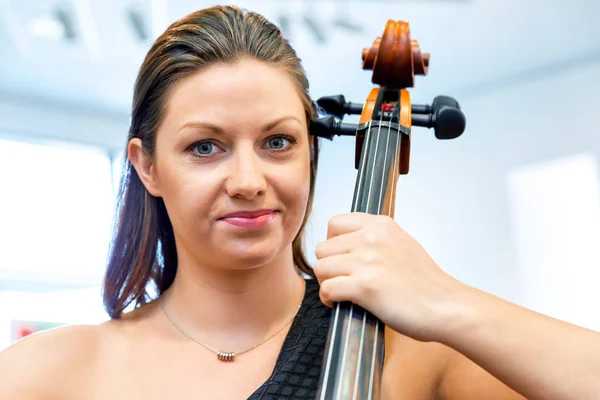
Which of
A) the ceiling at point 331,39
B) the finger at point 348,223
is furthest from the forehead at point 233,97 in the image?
the ceiling at point 331,39

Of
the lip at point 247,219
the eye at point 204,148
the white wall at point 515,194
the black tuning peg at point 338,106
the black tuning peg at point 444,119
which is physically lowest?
the lip at point 247,219

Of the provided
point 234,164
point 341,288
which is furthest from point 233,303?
point 341,288

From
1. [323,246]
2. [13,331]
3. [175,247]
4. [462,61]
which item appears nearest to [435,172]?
[462,61]

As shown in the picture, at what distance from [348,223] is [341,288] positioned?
0.30 feet

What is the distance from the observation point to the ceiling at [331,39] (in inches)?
139

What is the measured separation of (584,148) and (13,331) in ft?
11.3

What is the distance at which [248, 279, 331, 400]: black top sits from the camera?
109cm

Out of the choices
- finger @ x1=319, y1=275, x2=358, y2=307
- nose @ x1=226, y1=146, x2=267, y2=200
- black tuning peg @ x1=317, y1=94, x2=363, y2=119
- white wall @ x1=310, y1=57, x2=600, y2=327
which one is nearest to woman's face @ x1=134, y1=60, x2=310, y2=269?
nose @ x1=226, y1=146, x2=267, y2=200

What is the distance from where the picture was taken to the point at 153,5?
3557 mm

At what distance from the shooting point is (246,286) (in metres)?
1.21

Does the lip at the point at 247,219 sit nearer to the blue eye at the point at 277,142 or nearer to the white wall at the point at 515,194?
the blue eye at the point at 277,142

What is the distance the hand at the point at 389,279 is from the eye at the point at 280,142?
0.26 m

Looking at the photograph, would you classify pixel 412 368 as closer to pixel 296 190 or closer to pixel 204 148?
pixel 296 190

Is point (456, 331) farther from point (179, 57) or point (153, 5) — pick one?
point (153, 5)
